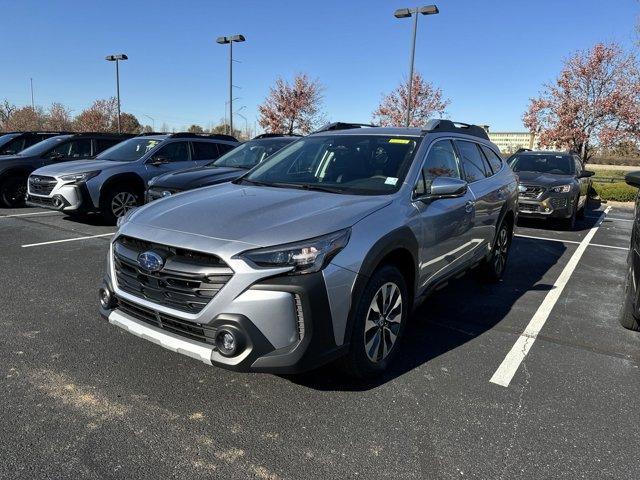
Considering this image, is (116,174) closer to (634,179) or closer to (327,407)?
(327,407)

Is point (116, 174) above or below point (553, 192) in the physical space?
above

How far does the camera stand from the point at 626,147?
23.8 meters

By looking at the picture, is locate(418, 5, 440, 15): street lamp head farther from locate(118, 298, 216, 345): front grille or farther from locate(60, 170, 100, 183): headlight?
locate(118, 298, 216, 345): front grille

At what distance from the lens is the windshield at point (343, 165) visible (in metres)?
3.66

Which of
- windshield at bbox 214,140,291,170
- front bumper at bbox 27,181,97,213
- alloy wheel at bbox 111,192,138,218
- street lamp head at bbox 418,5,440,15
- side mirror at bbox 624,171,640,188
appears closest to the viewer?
side mirror at bbox 624,171,640,188

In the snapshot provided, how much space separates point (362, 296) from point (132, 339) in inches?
76.6

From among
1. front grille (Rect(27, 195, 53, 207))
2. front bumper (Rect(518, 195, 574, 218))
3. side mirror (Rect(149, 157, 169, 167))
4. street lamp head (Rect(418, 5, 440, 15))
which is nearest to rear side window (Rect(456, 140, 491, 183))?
front bumper (Rect(518, 195, 574, 218))

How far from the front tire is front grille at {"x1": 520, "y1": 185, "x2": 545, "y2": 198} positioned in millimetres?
7540

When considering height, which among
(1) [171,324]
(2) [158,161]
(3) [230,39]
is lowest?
(1) [171,324]

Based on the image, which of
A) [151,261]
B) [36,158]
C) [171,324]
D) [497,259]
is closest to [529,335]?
[497,259]

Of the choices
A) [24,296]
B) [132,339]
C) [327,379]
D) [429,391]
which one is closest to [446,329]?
[429,391]

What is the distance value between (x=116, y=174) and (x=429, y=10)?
522 inches

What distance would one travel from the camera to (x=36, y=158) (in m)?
10.7

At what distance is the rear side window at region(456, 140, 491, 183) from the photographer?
4766 mm
